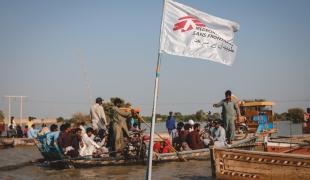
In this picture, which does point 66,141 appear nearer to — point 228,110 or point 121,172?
point 121,172

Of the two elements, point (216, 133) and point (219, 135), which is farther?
point (216, 133)

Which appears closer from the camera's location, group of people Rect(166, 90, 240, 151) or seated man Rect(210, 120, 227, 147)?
seated man Rect(210, 120, 227, 147)

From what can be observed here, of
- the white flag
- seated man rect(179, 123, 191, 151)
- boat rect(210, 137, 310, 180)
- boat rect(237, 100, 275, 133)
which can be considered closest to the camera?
the white flag

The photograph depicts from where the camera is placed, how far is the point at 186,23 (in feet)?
20.0

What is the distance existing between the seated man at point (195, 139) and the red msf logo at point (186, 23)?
829 cm

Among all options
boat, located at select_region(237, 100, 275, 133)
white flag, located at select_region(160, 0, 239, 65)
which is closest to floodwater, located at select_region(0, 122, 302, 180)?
white flag, located at select_region(160, 0, 239, 65)

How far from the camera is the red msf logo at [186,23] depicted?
6039mm

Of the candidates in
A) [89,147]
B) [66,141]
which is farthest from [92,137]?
[66,141]

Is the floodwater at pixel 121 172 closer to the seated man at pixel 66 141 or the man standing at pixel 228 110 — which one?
the seated man at pixel 66 141

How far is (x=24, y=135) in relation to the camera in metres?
27.5

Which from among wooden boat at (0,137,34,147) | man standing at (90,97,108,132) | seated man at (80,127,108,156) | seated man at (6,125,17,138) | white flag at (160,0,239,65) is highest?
white flag at (160,0,239,65)

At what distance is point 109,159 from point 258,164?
5861mm

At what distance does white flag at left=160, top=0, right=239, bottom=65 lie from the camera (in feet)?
19.6

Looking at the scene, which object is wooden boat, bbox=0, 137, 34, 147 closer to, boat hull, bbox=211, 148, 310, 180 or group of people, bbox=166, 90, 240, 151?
group of people, bbox=166, 90, 240, 151
